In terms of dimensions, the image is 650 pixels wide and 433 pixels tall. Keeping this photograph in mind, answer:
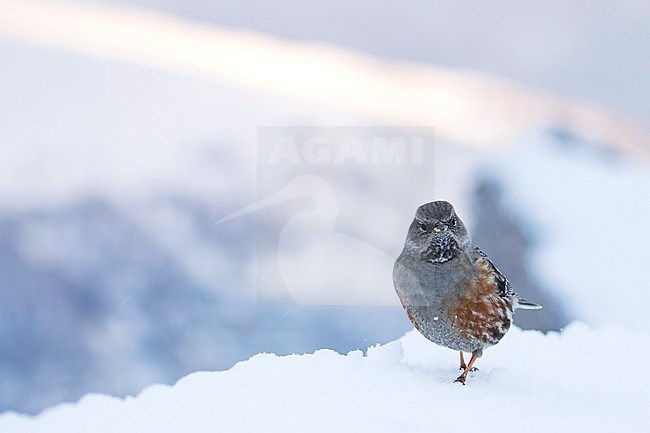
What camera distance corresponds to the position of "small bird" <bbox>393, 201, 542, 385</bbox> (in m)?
1.52

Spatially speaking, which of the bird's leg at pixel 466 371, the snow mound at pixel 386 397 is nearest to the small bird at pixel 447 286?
the bird's leg at pixel 466 371

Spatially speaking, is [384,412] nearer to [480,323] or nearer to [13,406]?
[480,323]

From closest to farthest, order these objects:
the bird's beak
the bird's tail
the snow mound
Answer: the snow mound → the bird's beak → the bird's tail

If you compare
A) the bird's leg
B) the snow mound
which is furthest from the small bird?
the snow mound

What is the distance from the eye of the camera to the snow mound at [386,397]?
4.37 feet

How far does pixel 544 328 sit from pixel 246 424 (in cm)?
103

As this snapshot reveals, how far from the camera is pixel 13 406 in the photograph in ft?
6.11

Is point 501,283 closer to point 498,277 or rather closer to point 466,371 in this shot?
point 498,277

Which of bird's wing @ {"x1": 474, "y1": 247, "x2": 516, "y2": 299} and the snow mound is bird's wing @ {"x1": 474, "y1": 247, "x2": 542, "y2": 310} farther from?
the snow mound

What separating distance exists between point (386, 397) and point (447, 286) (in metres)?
0.29

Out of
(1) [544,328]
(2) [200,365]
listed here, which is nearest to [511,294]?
(1) [544,328]

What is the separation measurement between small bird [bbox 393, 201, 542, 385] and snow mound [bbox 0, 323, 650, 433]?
11 cm

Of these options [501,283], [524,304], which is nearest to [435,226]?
[501,283]

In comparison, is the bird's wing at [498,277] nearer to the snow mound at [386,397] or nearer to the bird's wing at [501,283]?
the bird's wing at [501,283]
